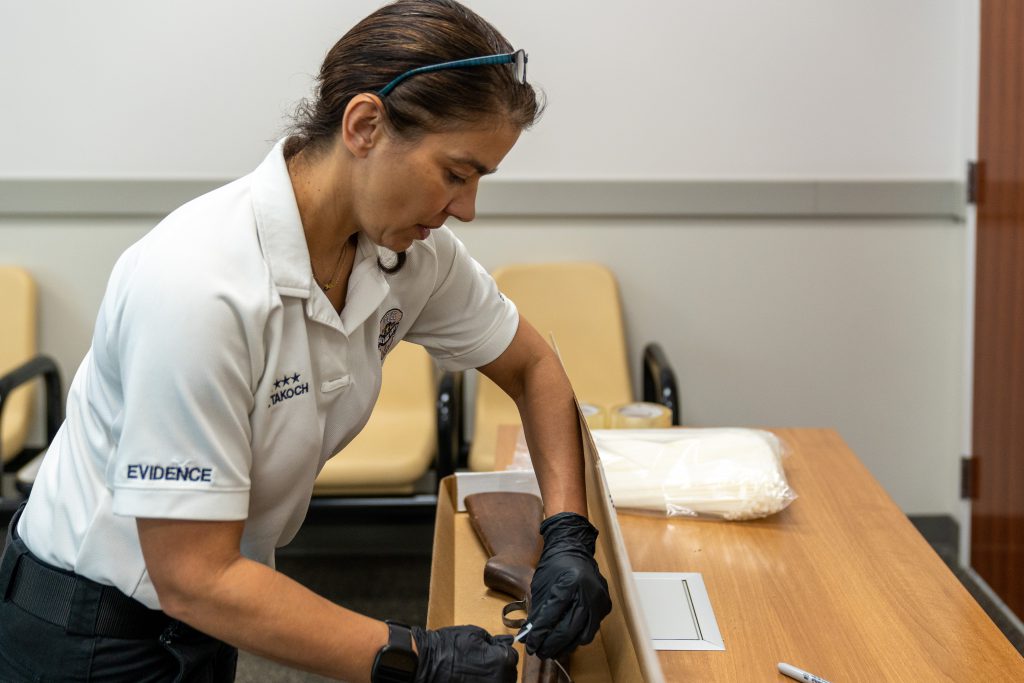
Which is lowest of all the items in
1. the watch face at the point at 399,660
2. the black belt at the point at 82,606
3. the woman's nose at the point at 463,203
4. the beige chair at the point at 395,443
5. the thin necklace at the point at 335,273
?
the beige chair at the point at 395,443

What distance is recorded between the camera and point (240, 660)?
2605 millimetres

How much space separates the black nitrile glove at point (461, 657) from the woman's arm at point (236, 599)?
86 mm

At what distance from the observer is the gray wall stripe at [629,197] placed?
9.75 feet

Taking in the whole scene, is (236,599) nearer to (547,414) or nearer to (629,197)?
(547,414)

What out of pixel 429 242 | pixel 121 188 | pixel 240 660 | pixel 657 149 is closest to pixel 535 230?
pixel 657 149

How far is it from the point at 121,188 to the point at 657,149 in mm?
1606

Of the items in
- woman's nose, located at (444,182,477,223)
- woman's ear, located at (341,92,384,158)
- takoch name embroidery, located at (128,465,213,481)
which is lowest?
takoch name embroidery, located at (128,465,213,481)

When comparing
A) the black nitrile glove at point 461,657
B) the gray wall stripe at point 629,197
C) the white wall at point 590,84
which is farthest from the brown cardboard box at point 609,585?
the white wall at point 590,84

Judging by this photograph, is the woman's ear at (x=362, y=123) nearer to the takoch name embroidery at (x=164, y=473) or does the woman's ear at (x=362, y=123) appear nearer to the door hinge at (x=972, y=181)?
the takoch name embroidery at (x=164, y=473)

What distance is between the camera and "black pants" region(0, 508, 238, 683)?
1.15 m

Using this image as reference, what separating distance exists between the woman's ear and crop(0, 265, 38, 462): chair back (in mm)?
2254

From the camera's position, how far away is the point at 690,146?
2986 millimetres

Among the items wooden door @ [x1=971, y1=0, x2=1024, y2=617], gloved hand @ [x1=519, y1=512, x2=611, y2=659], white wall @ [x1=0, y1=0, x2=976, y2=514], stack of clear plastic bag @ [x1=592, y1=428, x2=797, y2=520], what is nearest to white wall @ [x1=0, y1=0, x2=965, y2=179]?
white wall @ [x1=0, y1=0, x2=976, y2=514]

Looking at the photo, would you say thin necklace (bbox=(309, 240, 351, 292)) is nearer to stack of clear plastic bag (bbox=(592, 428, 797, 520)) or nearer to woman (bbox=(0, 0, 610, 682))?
woman (bbox=(0, 0, 610, 682))
